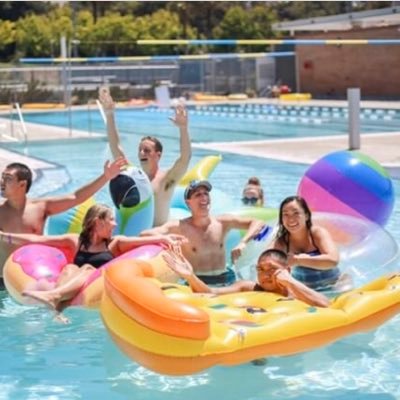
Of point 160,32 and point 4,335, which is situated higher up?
point 160,32

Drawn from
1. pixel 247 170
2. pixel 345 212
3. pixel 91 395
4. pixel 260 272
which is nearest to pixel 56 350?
pixel 91 395

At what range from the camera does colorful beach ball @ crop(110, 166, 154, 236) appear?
219 inches

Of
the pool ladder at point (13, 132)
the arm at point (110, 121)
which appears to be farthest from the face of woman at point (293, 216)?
the pool ladder at point (13, 132)

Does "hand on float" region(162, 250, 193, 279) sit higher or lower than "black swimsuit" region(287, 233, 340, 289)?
higher

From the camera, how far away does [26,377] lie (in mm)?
4203

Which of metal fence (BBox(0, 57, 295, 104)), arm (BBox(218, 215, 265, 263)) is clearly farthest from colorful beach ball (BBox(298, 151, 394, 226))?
metal fence (BBox(0, 57, 295, 104))

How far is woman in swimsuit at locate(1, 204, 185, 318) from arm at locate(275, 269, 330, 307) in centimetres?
75

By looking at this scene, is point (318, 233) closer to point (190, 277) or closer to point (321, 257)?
point (321, 257)

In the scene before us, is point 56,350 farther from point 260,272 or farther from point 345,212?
point 345,212

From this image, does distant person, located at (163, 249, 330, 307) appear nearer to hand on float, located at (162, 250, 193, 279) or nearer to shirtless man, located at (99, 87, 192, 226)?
hand on float, located at (162, 250, 193, 279)

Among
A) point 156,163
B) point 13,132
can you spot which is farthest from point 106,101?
point 13,132

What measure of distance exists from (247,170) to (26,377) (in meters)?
8.28

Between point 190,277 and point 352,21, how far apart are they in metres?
24.4

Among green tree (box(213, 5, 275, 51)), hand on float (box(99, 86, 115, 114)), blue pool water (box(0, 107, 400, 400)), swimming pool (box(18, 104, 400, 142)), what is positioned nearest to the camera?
blue pool water (box(0, 107, 400, 400))
